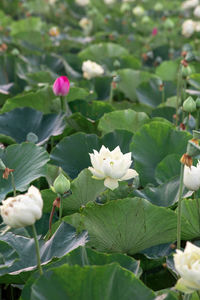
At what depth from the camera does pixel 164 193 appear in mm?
1295

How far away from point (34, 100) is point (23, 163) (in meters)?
0.49

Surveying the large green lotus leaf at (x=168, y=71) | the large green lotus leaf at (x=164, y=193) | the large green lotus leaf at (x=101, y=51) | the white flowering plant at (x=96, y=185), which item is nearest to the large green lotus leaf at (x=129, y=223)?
the white flowering plant at (x=96, y=185)

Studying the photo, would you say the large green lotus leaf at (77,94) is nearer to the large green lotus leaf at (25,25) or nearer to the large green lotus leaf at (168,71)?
the large green lotus leaf at (168,71)

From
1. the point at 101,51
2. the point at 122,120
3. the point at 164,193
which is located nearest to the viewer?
the point at 164,193

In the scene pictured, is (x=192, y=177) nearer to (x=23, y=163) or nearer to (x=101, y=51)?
(x=23, y=163)

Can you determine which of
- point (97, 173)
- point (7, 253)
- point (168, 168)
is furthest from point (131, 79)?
point (7, 253)

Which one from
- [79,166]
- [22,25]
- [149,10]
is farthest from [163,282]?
[149,10]

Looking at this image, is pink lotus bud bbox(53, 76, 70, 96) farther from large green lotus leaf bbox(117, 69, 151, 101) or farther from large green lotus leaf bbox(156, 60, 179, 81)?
large green lotus leaf bbox(156, 60, 179, 81)

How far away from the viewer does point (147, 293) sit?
34.0 inches

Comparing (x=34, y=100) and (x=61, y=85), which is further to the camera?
(x=34, y=100)

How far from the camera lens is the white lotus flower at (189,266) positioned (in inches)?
31.8

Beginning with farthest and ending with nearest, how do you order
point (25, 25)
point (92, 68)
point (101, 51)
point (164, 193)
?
point (25, 25)
point (101, 51)
point (92, 68)
point (164, 193)

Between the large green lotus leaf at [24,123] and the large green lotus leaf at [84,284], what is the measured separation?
0.90 metres

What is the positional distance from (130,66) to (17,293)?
5.00 ft
